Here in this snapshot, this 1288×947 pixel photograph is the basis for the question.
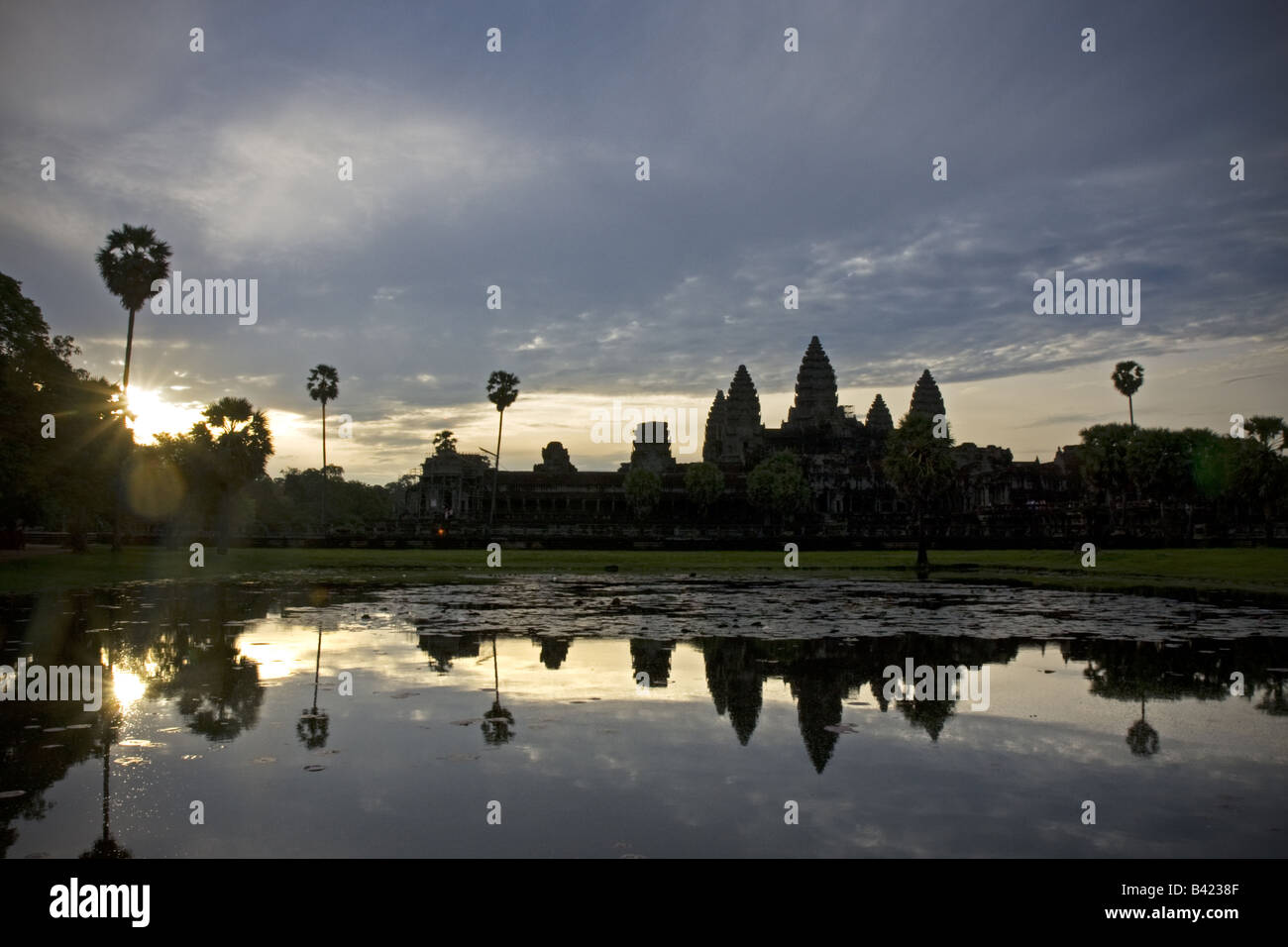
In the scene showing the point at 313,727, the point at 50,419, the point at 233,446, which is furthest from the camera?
the point at 233,446

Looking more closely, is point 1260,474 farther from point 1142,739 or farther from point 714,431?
point 714,431

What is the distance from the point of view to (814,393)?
149250mm

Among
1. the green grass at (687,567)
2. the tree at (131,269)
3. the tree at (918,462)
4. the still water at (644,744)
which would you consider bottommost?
the still water at (644,744)

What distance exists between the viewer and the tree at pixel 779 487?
103 m

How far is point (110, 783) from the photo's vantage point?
7184mm

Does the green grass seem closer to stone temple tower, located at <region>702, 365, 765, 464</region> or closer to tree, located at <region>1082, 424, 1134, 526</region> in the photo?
tree, located at <region>1082, 424, 1134, 526</region>

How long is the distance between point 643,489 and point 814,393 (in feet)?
163

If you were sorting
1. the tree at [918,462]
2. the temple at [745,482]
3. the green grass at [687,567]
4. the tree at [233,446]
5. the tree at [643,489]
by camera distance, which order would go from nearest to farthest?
the green grass at [687,567] → the tree at [918,462] → the tree at [233,446] → the temple at [745,482] → the tree at [643,489]

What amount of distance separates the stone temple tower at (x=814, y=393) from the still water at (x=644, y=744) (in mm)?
131715

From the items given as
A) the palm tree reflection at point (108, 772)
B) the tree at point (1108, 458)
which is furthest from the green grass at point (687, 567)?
the palm tree reflection at point (108, 772)

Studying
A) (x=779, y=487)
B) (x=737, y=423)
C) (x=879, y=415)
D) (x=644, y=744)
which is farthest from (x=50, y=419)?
(x=879, y=415)

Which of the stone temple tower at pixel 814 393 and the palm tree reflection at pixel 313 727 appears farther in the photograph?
the stone temple tower at pixel 814 393

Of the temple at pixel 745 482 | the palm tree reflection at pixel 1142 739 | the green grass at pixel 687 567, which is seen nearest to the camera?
the palm tree reflection at pixel 1142 739

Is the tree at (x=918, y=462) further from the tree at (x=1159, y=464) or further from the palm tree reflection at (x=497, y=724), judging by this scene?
the palm tree reflection at (x=497, y=724)
